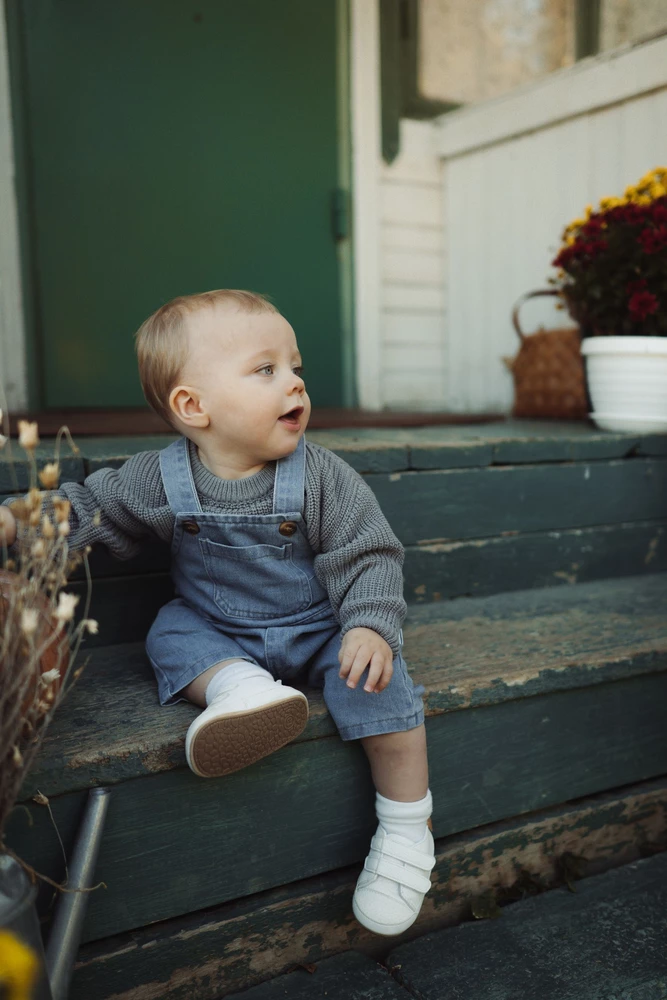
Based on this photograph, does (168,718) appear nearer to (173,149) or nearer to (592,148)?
(173,149)

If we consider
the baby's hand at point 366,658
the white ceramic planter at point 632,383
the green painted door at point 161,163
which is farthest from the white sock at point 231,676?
the green painted door at point 161,163

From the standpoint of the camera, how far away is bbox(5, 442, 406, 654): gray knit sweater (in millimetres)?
1396

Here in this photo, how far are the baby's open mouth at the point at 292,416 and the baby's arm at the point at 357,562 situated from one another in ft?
0.28

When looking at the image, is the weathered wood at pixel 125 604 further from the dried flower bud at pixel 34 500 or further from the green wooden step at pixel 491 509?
the dried flower bud at pixel 34 500

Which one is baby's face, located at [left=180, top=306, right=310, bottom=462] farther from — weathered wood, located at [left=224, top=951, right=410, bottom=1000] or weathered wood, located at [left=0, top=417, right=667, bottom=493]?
weathered wood, located at [left=224, top=951, right=410, bottom=1000]

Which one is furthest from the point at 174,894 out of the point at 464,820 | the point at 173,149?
the point at 173,149

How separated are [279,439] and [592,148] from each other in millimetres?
2515

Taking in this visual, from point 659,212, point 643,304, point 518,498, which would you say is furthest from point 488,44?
point 518,498

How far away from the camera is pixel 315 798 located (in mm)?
1358

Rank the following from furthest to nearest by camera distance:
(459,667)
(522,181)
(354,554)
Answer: (522,181), (459,667), (354,554)

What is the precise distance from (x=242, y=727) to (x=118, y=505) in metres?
0.47

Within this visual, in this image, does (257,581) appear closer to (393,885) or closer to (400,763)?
(400,763)

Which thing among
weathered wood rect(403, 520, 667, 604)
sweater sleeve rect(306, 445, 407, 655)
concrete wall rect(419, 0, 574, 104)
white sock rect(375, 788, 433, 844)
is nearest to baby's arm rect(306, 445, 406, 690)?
sweater sleeve rect(306, 445, 407, 655)

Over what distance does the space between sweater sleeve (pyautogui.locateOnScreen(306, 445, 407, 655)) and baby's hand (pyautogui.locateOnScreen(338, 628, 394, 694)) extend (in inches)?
1.2
